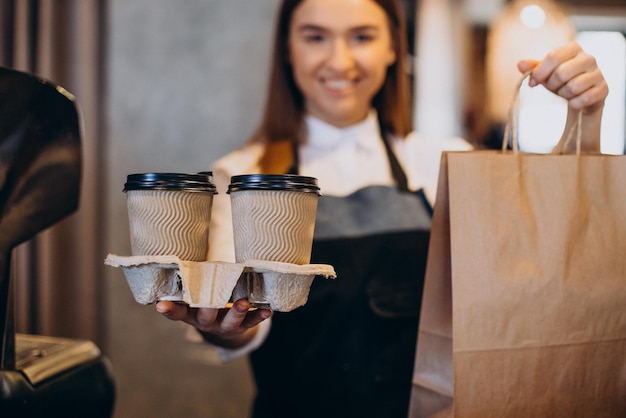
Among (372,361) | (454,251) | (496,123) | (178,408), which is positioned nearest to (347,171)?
(372,361)

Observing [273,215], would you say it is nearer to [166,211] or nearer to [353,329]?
[166,211]

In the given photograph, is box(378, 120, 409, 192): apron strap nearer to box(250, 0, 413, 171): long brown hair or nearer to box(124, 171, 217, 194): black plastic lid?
box(250, 0, 413, 171): long brown hair

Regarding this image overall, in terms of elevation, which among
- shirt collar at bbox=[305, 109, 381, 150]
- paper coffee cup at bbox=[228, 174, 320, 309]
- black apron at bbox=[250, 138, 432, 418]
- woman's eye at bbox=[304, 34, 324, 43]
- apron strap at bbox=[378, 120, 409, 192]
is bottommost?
black apron at bbox=[250, 138, 432, 418]

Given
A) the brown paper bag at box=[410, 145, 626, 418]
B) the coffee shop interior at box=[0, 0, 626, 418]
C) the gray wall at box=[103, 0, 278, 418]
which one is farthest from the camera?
the gray wall at box=[103, 0, 278, 418]

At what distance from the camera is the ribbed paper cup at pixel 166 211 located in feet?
2.35

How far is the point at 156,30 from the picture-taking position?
7.13 feet

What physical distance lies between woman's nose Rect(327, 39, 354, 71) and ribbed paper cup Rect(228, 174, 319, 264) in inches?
25.8

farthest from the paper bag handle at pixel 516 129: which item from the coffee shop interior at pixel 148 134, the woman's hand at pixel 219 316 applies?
the coffee shop interior at pixel 148 134

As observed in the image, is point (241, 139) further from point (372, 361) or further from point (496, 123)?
point (496, 123)

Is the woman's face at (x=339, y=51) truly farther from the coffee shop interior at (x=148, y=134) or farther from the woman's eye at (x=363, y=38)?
the coffee shop interior at (x=148, y=134)

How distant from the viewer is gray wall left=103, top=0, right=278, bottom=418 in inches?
85.2

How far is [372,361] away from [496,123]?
3.34 m

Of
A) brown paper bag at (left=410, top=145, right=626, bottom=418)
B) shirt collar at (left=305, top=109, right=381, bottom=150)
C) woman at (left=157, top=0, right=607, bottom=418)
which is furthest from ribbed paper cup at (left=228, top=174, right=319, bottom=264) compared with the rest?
shirt collar at (left=305, top=109, right=381, bottom=150)

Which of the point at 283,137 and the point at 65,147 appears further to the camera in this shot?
the point at 283,137
